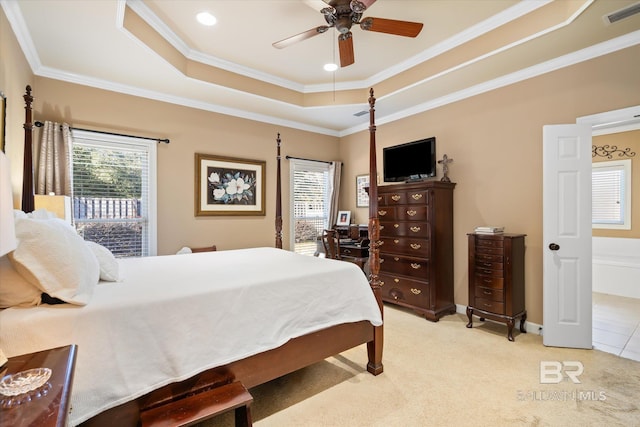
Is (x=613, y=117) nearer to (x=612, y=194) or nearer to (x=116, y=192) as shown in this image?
(x=612, y=194)

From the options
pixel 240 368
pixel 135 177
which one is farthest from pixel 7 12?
pixel 240 368

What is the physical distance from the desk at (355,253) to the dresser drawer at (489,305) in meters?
1.61

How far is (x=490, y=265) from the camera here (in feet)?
10.7

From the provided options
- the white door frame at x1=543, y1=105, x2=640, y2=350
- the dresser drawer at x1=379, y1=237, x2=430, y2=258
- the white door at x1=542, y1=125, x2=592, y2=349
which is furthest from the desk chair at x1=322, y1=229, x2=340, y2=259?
the white door frame at x1=543, y1=105, x2=640, y2=350

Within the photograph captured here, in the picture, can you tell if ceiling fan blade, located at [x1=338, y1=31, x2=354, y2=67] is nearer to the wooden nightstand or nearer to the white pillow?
the white pillow

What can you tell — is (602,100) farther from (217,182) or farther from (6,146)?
(6,146)

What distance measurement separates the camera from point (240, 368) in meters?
1.75

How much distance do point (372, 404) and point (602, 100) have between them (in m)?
3.33

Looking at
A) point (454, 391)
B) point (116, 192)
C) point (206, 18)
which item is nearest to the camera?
point (454, 391)

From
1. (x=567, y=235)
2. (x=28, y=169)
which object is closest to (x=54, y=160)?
(x=28, y=169)

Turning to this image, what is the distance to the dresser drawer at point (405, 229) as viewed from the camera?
3.73m

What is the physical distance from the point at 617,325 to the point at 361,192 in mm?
3643

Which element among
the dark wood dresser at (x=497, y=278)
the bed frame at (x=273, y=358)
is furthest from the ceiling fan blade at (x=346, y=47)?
the dark wood dresser at (x=497, y=278)

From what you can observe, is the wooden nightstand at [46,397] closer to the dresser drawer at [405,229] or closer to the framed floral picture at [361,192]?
the dresser drawer at [405,229]
